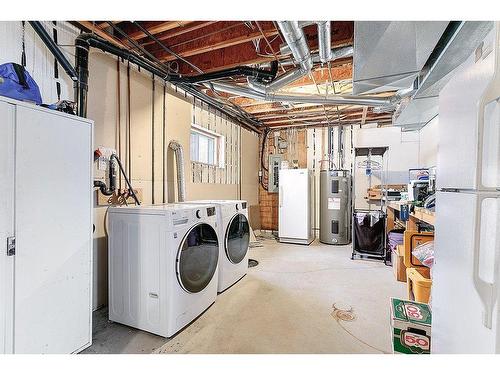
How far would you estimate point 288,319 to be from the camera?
2297mm

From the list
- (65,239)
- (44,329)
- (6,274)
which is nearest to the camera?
(6,274)

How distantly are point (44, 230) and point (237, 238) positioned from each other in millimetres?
1965

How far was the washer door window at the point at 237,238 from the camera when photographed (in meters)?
2.94

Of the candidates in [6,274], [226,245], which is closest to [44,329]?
[6,274]

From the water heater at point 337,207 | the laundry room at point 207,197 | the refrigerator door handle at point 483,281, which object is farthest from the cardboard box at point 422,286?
the water heater at point 337,207

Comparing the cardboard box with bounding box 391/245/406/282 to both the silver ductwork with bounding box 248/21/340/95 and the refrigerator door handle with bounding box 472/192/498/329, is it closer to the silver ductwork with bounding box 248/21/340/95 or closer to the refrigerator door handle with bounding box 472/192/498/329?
the silver ductwork with bounding box 248/21/340/95

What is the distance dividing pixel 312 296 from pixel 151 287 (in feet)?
5.59

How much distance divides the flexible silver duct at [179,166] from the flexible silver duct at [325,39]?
2023mm

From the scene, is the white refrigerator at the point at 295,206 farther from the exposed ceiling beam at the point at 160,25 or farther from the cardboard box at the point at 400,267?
the exposed ceiling beam at the point at 160,25

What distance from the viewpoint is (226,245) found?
9.39 ft

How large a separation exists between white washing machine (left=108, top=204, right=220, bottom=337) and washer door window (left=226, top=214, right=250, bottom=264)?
661 millimetres

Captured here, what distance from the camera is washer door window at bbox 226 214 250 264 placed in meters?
2.94

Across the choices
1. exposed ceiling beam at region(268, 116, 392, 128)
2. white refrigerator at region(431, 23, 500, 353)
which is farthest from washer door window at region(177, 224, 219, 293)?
exposed ceiling beam at region(268, 116, 392, 128)
